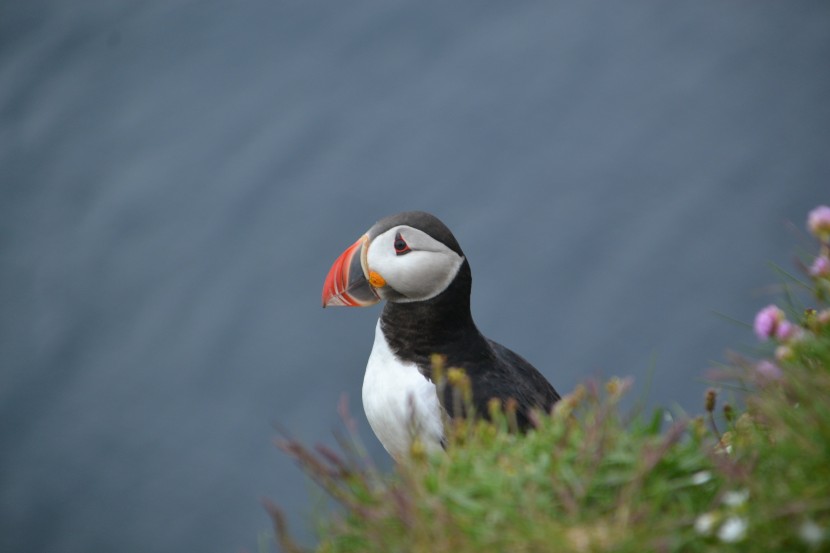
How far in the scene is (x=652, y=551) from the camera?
1442 millimetres

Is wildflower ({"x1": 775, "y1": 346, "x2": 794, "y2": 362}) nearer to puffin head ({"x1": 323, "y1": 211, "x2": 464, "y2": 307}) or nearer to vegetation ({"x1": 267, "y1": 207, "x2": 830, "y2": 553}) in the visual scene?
vegetation ({"x1": 267, "y1": 207, "x2": 830, "y2": 553})

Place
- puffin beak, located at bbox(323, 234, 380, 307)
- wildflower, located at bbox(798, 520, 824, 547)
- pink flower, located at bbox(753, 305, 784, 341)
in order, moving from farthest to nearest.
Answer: puffin beak, located at bbox(323, 234, 380, 307)
pink flower, located at bbox(753, 305, 784, 341)
wildflower, located at bbox(798, 520, 824, 547)

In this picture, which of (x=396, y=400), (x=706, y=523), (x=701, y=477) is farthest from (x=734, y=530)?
(x=396, y=400)

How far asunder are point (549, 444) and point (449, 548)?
337 millimetres

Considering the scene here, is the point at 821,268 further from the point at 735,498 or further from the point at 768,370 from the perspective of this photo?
the point at 735,498

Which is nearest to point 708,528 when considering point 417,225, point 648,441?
point 648,441

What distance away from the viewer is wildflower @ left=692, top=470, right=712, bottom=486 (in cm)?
162

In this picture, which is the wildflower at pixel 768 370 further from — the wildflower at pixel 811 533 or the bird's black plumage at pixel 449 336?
the bird's black plumage at pixel 449 336

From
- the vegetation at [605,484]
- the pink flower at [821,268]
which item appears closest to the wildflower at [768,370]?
the vegetation at [605,484]

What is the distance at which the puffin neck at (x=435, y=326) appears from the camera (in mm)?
2709

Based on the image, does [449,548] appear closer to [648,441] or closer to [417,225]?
[648,441]

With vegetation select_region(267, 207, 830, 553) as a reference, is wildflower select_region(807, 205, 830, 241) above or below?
above

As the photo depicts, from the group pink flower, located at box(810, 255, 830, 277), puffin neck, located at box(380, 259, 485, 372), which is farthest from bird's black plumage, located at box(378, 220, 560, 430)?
pink flower, located at box(810, 255, 830, 277)

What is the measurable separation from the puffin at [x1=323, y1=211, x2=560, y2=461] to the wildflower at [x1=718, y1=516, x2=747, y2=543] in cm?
114
